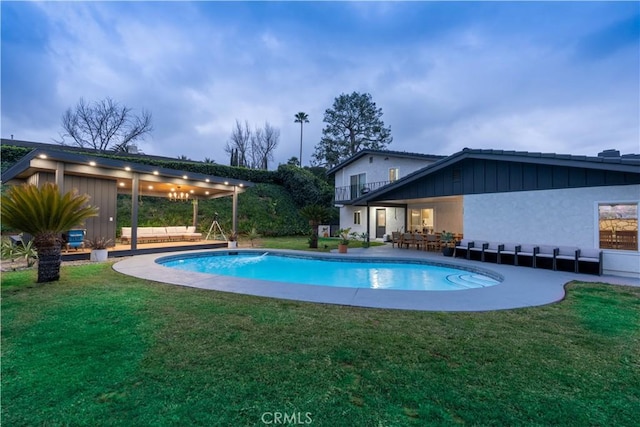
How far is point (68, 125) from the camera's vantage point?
25.9 metres

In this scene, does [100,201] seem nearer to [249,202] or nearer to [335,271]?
[335,271]

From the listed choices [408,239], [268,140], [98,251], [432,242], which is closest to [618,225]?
[432,242]

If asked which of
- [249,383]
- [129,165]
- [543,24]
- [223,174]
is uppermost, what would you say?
[543,24]

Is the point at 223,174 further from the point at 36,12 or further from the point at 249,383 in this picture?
the point at 249,383

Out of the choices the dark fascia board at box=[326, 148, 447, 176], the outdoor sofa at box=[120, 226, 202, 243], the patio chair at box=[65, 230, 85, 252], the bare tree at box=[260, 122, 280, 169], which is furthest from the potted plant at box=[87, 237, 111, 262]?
the bare tree at box=[260, 122, 280, 169]

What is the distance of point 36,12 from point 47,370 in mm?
15333

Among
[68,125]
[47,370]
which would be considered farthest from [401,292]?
[68,125]

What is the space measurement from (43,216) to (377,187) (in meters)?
16.4

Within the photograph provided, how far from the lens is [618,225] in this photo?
26.5 ft

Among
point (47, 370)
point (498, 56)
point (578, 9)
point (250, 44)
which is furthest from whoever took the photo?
point (250, 44)

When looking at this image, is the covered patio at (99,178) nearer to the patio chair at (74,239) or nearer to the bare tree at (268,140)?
the patio chair at (74,239)

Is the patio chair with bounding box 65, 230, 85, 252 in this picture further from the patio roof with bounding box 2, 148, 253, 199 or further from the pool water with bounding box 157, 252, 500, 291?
the pool water with bounding box 157, 252, 500, 291

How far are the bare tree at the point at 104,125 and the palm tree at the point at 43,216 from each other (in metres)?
23.6

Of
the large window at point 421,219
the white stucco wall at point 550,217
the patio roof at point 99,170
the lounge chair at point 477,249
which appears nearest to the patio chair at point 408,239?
the white stucco wall at point 550,217
